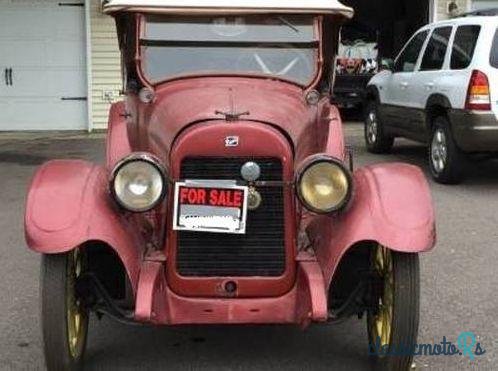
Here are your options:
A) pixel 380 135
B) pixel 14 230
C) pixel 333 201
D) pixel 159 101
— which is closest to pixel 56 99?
pixel 380 135

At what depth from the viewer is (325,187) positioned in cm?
385

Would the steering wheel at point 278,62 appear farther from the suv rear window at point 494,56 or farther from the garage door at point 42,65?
the garage door at point 42,65

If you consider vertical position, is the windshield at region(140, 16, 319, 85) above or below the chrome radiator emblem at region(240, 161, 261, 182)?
above

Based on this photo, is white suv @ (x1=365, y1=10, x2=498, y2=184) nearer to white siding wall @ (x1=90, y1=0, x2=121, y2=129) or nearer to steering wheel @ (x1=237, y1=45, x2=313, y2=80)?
steering wheel @ (x1=237, y1=45, x2=313, y2=80)

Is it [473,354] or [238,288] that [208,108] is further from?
[473,354]

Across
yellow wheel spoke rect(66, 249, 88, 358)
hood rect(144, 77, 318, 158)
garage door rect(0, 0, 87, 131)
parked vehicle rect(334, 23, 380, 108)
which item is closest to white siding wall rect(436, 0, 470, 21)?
parked vehicle rect(334, 23, 380, 108)

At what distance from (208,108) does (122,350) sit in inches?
56.9

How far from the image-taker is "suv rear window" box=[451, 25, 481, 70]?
29.4 ft

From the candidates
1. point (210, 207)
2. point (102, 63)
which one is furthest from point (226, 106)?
point (102, 63)

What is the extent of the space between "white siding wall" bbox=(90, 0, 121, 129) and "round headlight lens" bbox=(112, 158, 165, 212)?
10816 mm

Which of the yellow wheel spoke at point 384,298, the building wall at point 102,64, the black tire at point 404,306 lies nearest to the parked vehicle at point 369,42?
the building wall at point 102,64

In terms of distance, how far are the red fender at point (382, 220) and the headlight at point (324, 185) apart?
0.14 meters

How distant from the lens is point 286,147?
387cm

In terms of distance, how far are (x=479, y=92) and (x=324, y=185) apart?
5300 millimetres
